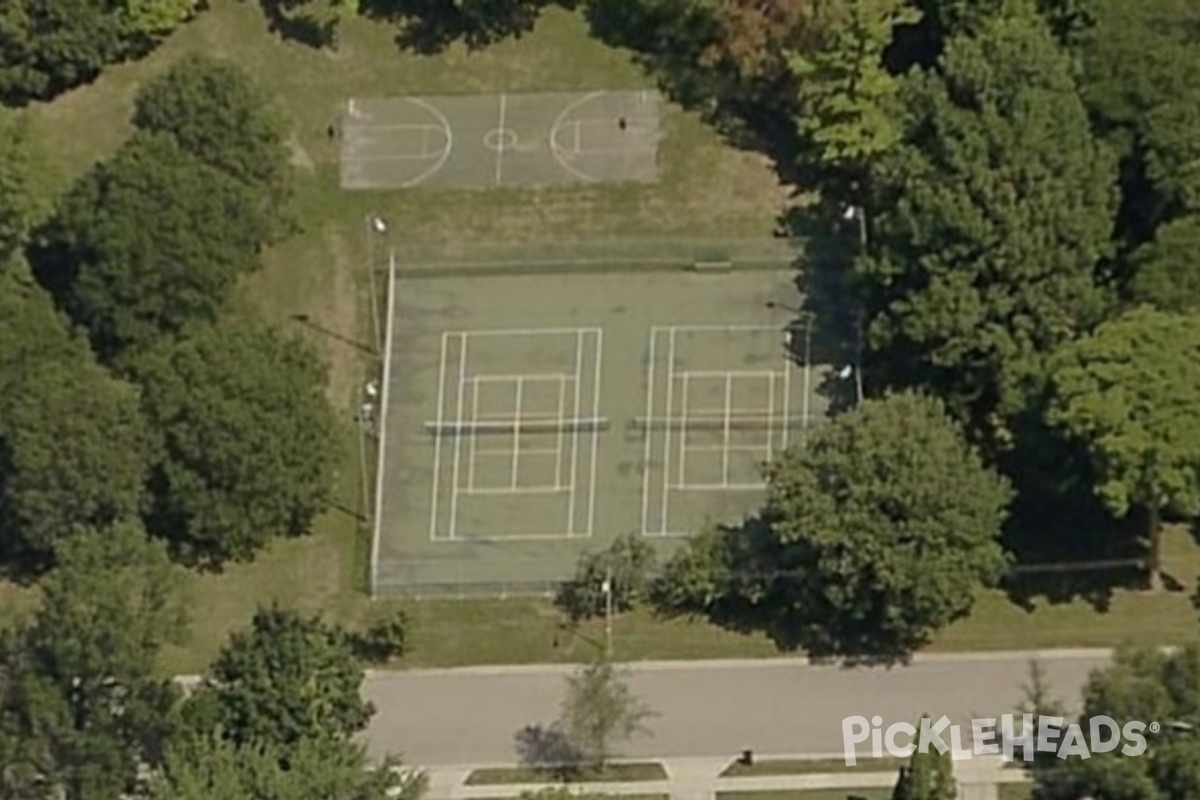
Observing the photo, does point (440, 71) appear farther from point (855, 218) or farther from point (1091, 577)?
point (1091, 577)

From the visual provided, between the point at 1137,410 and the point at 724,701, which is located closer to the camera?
the point at 1137,410

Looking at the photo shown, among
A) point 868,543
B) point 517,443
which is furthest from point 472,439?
point 868,543

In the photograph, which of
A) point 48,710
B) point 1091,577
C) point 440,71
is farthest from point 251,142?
point 1091,577

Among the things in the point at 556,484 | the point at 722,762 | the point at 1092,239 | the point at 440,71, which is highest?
the point at 440,71

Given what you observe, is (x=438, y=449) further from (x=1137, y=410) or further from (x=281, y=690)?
(x=1137, y=410)

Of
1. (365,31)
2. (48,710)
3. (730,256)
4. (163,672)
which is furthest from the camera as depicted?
(365,31)

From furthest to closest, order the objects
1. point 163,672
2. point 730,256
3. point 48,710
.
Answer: point 730,256 → point 163,672 → point 48,710
